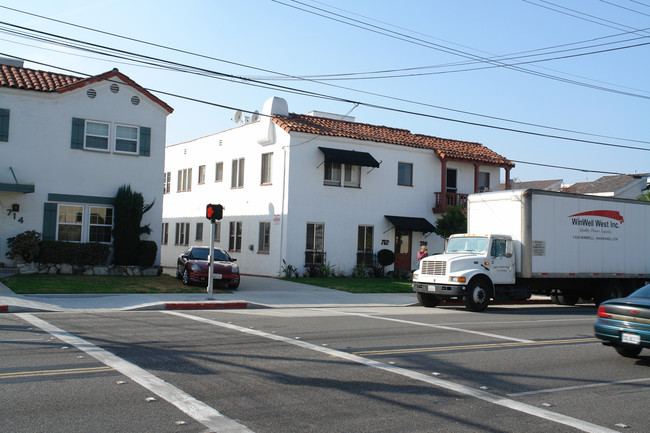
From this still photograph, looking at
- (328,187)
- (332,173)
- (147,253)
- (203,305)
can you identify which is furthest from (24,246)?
(332,173)

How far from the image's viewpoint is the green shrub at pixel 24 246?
862 inches

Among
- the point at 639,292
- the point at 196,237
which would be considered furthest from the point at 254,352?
the point at 196,237

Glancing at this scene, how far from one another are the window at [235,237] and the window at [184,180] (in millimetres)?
6566

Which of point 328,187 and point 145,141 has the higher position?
point 145,141

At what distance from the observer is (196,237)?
3634 cm

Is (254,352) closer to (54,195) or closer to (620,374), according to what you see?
(620,374)

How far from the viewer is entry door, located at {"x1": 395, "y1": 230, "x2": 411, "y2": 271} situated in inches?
1239

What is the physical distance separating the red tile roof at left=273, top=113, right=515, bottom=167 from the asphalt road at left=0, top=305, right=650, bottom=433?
16735 mm

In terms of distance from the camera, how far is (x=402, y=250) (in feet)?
104

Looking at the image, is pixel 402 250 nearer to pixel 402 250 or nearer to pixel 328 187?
pixel 402 250

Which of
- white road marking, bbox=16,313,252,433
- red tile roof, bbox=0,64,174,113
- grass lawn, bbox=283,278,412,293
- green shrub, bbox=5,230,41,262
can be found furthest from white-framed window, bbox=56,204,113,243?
white road marking, bbox=16,313,252,433

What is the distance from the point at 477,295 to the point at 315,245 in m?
11.8

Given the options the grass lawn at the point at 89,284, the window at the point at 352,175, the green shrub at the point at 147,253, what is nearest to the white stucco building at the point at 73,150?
the green shrub at the point at 147,253

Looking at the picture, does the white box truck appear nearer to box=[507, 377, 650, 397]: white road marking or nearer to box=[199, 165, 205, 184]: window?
box=[507, 377, 650, 397]: white road marking
